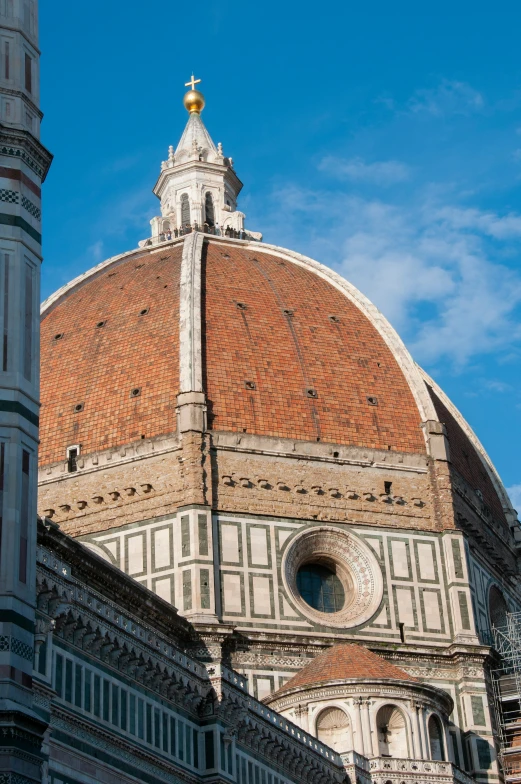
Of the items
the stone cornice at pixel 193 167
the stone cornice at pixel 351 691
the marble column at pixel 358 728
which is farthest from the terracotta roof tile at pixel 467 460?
the stone cornice at pixel 193 167

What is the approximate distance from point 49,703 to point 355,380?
2283cm

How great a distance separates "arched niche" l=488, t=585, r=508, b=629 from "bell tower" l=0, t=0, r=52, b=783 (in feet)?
106

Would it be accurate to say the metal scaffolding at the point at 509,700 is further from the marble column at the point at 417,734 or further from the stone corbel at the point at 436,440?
the stone corbel at the point at 436,440

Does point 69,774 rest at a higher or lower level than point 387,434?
lower

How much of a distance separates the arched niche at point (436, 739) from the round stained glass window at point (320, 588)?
5.65 m

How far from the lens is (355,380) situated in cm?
4375

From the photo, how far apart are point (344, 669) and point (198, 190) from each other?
26.0 m

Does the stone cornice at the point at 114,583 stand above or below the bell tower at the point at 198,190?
below

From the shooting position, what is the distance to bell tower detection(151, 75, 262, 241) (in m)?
54.8

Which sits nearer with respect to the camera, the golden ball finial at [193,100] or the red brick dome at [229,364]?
the red brick dome at [229,364]

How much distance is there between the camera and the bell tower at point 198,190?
180 ft

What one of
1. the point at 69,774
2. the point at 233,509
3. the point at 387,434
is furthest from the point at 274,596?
the point at 69,774

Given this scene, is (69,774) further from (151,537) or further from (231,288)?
(231,288)

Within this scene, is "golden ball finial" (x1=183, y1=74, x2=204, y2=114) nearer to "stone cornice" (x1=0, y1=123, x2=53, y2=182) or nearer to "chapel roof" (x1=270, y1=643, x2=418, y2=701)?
"chapel roof" (x1=270, y1=643, x2=418, y2=701)
